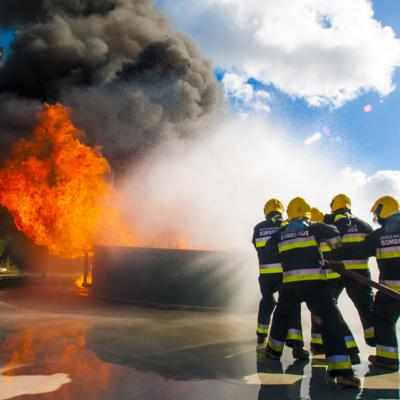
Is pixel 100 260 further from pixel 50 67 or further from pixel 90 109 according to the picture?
pixel 50 67

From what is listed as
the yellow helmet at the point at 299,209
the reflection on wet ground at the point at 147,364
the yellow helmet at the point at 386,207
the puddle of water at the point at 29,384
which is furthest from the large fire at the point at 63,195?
the yellow helmet at the point at 386,207

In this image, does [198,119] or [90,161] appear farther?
[198,119]

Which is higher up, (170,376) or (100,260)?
(100,260)

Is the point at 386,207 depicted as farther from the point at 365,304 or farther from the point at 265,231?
the point at 265,231

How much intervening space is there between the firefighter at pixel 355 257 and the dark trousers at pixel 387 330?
0.45 meters

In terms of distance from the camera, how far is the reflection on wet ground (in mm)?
2816

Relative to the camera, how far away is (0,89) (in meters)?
20.1

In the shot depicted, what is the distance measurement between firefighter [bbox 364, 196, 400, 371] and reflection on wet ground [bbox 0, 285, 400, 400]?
Result: 8.5 inches

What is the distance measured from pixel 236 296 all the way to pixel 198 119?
48.8ft

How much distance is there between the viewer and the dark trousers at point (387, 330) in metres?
3.55

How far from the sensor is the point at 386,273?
3777mm

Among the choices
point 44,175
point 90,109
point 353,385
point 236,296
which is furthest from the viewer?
point 90,109

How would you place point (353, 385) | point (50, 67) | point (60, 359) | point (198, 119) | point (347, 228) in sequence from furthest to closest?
1. point (198, 119)
2. point (50, 67)
3. point (347, 228)
4. point (60, 359)
5. point (353, 385)

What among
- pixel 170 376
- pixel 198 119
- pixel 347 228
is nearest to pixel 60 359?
pixel 170 376
